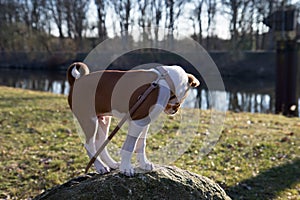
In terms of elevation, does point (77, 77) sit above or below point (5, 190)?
above

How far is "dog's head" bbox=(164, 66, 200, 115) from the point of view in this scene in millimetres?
2506

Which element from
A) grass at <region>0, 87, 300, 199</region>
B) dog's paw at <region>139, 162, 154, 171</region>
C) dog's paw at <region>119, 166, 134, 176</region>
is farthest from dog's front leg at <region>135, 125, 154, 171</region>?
grass at <region>0, 87, 300, 199</region>

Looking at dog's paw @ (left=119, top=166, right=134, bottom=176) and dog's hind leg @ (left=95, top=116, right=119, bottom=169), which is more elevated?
dog's hind leg @ (left=95, top=116, right=119, bottom=169)

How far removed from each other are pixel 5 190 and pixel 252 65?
2407 cm

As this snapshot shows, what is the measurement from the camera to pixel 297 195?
4.67 meters

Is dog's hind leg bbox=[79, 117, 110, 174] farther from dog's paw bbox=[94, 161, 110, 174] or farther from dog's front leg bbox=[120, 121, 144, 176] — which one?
dog's front leg bbox=[120, 121, 144, 176]

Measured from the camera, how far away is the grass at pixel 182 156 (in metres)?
4.74

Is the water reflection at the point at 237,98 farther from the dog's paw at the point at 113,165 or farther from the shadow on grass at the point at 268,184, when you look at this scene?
the dog's paw at the point at 113,165

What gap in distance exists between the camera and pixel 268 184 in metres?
4.96

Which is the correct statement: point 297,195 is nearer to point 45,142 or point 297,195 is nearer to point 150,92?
point 150,92

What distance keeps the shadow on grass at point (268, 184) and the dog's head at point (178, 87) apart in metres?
2.44

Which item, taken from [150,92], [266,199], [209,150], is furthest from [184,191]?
[209,150]

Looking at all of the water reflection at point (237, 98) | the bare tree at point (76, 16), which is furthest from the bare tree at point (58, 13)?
the water reflection at point (237, 98)

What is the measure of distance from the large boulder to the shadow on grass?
5.84 ft
